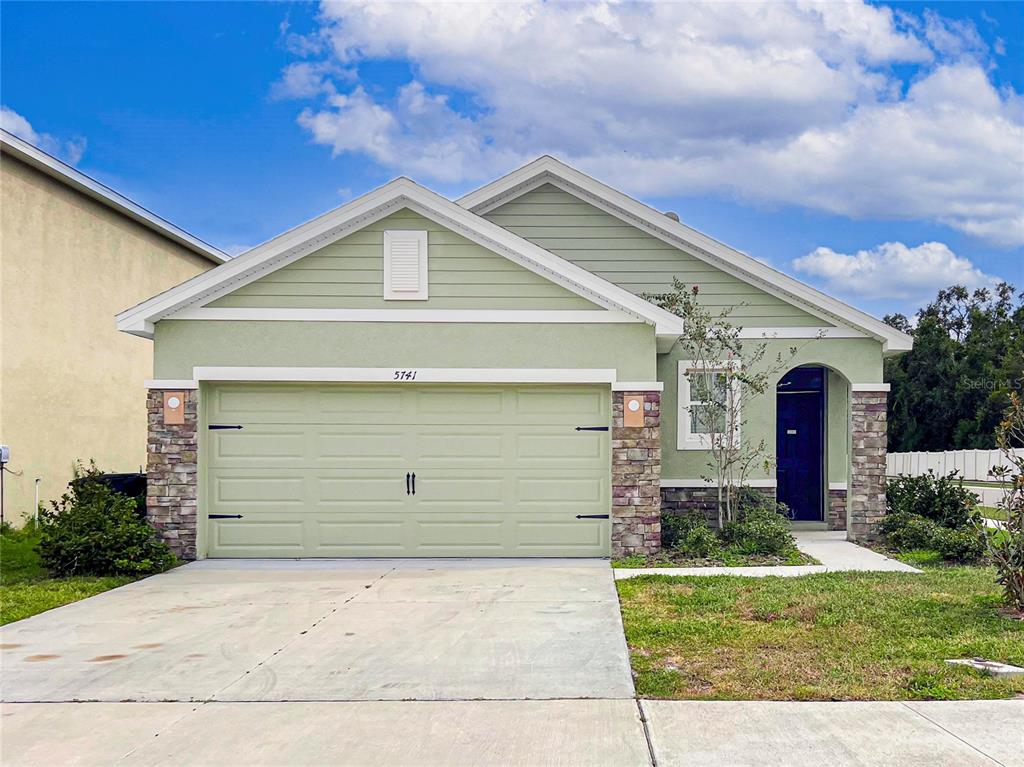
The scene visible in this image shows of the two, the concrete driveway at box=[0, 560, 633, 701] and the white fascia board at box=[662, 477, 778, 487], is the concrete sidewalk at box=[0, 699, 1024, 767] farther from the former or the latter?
the white fascia board at box=[662, 477, 778, 487]

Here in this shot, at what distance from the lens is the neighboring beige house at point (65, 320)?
1477 cm

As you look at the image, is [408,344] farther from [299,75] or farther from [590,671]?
[299,75]

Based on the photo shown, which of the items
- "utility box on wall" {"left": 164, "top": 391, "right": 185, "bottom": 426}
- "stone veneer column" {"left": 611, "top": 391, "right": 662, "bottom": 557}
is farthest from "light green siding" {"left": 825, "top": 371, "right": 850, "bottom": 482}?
"utility box on wall" {"left": 164, "top": 391, "right": 185, "bottom": 426}

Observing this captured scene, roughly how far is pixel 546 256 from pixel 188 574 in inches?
222

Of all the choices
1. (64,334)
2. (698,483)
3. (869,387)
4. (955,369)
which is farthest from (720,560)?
(955,369)

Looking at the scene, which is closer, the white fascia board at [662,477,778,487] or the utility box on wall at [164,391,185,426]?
the utility box on wall at [164,391,185,426]

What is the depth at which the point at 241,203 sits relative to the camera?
66.7ft

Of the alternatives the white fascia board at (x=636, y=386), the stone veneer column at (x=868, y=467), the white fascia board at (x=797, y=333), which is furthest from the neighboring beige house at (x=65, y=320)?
the stone veneer column at (x=868, y=467)

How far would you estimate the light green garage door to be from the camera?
12.1 metres

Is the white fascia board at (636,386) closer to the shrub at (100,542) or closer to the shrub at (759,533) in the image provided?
the shrub at (759,533)

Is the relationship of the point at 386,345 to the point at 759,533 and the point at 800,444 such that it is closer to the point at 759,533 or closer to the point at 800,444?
the point at 759,533

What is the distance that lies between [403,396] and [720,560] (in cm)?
443

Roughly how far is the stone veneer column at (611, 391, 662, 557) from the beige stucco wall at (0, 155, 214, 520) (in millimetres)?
9477

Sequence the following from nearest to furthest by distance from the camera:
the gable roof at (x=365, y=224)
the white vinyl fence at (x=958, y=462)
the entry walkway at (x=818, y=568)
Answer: the entry walkway at (x=818, y=568), the gable roof at (x=365, y=224), the white vinyl fence at (x=958, y=462)
